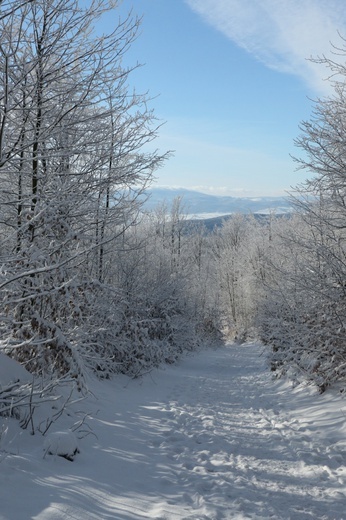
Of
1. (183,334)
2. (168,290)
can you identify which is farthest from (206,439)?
(183,334)

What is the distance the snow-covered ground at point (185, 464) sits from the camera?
10.8ft

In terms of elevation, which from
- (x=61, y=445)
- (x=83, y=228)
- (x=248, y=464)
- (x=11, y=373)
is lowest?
(x=248, y=464)

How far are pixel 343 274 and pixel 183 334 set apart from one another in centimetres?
1010

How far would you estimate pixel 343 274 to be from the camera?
24.1 ft

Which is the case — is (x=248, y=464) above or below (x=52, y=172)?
below

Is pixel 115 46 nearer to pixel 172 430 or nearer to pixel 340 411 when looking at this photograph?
pixel 172 430

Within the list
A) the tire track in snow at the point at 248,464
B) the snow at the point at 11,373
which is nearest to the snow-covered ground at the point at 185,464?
the tire track in snow at the point at 248,464

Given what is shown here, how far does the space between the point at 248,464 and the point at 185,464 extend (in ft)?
2.34

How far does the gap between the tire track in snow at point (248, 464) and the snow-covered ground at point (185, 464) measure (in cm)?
1

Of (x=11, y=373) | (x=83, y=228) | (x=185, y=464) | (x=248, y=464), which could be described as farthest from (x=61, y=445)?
(x=83, y=228)

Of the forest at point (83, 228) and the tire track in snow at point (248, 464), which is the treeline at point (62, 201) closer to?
the forest at point (83, 228)

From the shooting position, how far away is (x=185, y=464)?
448cm

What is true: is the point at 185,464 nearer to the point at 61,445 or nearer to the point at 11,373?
the point at 61,445

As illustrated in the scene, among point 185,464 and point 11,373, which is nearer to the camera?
point 185,464
